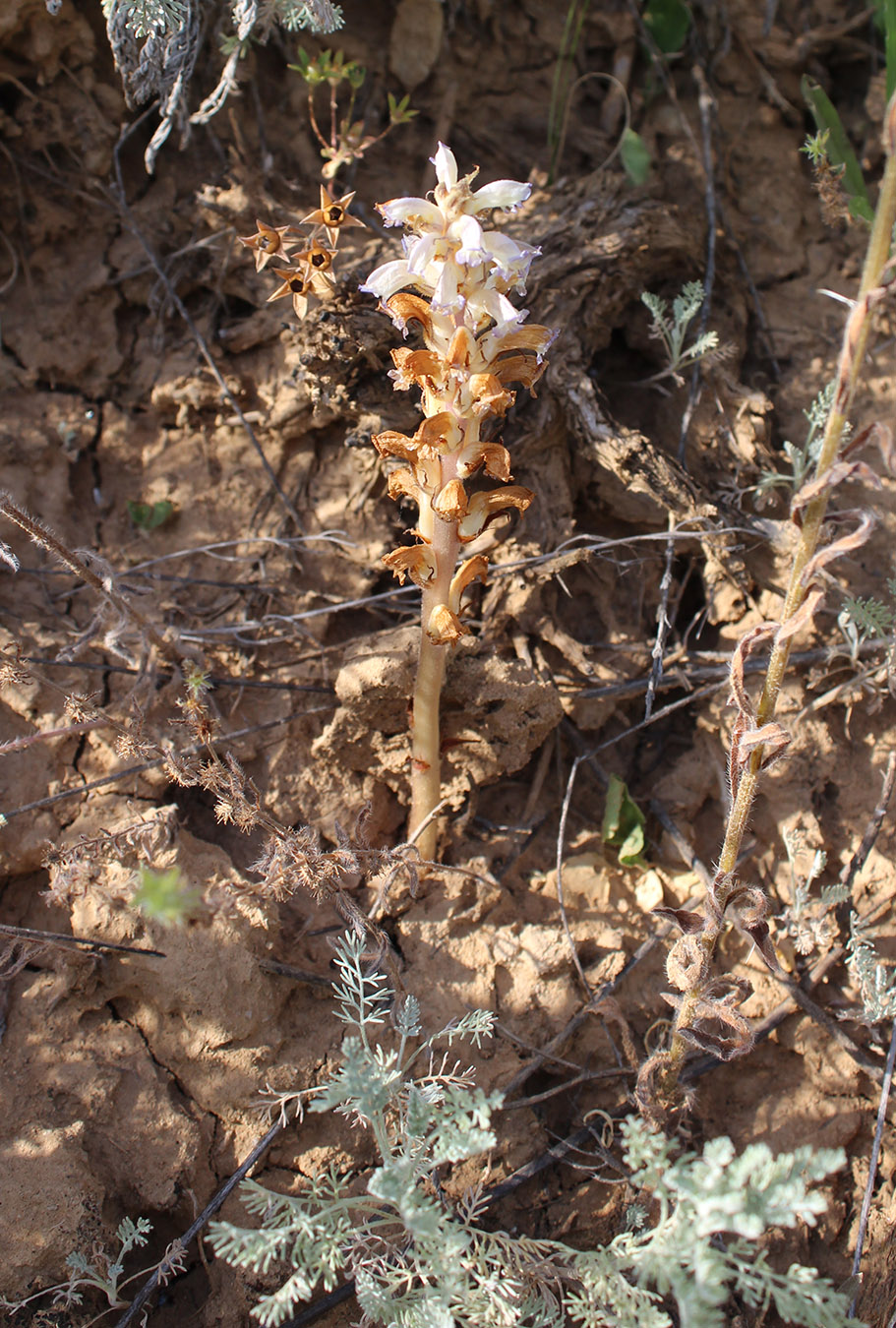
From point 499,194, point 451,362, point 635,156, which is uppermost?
point 499,194

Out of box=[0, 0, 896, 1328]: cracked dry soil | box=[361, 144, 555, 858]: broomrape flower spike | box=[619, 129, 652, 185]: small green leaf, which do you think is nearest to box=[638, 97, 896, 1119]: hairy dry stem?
box=[0, 0, 896, 1328]: cracked dry soil

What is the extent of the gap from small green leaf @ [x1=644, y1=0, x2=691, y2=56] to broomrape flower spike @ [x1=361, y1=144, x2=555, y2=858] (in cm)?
200

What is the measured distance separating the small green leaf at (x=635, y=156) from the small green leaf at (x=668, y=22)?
697mm

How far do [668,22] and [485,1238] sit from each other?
13.8 feet

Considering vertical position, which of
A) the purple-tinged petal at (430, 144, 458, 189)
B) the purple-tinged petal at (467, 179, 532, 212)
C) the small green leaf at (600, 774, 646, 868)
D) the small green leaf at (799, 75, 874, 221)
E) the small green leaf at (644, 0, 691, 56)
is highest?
the small green leaf at (644, 0, 691, 56)

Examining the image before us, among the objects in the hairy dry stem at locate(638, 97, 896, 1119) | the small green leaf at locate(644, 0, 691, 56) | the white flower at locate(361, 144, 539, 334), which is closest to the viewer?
the hairy dry stem at locate(638, 97, 896, 1119)

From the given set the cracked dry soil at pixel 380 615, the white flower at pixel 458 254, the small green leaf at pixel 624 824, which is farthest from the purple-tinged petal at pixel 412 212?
the small green leaf at pixel 624 824

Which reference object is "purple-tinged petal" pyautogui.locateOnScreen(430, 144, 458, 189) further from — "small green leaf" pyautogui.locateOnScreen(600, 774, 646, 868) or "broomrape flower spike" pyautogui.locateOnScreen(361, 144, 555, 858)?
"small green leaf" pyautogui.locateOnScreen(600, 774, 646, 868)

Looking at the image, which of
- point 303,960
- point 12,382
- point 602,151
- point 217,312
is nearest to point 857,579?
point 602,151

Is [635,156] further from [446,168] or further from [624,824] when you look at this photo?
[624,824]

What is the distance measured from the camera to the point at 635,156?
317cm

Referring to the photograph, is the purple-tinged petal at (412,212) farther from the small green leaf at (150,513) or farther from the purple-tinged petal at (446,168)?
the small green leaf at (150,513)

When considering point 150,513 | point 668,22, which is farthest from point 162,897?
point 668,22

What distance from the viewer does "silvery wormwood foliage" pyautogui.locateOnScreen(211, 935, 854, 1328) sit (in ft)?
5.50
